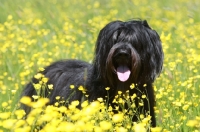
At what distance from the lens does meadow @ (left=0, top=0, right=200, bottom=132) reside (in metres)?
2.85

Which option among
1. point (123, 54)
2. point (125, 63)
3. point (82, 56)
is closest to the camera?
point (123, 54)

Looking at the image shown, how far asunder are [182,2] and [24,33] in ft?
22.3

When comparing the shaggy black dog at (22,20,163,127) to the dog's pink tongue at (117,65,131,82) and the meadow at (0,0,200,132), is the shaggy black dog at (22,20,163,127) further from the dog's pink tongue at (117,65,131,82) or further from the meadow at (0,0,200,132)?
the meadow at (0,0,200,132)

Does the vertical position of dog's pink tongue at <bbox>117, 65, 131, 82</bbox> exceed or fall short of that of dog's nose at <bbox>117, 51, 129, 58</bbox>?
it falls short

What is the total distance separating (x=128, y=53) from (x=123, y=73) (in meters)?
0.23

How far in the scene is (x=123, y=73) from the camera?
14.6 feet

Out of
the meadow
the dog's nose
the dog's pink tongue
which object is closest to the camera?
the meadow

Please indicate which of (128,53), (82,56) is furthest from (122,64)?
(82,56)

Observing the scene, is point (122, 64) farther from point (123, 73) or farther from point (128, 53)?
point (128, 53)

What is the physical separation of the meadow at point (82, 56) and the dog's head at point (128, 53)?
276mm

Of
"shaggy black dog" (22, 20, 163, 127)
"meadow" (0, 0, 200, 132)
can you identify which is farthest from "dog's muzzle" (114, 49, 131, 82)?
"meadow" (0, 0, 200, 132)

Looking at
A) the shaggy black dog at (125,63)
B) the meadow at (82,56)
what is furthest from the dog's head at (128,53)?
the meadow at (82,56)

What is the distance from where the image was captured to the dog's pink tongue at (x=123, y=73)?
4391 mm

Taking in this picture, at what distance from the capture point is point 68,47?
312 inches
